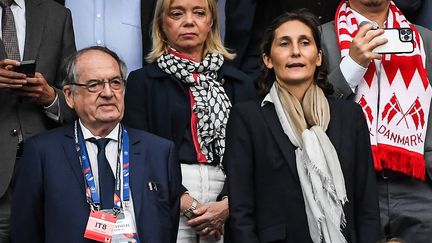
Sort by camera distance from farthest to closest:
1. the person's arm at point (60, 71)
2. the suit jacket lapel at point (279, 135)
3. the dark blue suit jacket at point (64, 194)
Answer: the person's arm at point (60, 71) < the suit jacket lapel at point (279, 135) < the dark blue suit jacket at point (64, 194)

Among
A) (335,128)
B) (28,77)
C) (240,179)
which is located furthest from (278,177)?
(28,77)

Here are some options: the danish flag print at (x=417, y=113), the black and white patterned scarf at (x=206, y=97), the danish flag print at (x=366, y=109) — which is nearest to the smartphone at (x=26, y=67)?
the black and white patterned scarf at (x=206, y=97)

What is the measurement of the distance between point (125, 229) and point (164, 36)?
4.79 feet

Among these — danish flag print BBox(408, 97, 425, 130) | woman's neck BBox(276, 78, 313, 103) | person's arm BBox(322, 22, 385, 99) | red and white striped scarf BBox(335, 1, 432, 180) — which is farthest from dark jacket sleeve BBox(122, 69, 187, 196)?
danish flag print BBox(408, 97, 425, 130)

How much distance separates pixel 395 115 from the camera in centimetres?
584

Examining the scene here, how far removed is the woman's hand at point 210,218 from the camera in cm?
561

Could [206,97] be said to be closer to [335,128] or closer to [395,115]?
[335,128]

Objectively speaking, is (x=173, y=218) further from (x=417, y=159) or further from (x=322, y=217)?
(x=417, y=159)

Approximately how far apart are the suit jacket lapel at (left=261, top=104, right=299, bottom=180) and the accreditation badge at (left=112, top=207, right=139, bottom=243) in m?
0.82

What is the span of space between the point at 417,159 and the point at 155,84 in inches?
59.4

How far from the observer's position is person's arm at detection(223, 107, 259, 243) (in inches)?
203

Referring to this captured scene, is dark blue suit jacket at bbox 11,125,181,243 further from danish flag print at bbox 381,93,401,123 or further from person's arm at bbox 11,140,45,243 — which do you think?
danish flag print at bbox 381,93,401,123

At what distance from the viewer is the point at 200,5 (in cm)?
602

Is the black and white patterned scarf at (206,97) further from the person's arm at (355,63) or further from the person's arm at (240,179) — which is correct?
the person's arm at (355,63)
